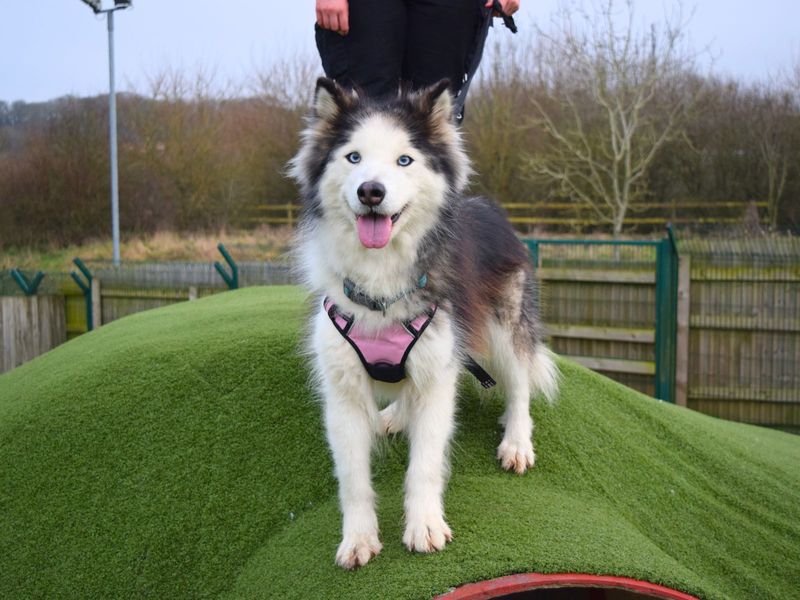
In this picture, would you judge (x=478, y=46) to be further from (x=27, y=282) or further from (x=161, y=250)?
(x=161, y=250)

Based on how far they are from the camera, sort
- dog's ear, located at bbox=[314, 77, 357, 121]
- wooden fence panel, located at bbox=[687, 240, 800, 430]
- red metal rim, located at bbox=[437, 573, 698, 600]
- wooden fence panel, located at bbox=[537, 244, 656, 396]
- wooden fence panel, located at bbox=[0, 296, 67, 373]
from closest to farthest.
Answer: red metal rim, located at bbox=[437, 573, 698, 600] → dog's ear, located at bbox=[314, 77, 357, 121] → wooden fence panel, located at bbox=[687, 240, 800, 430] → wooden fence panel, located at bbox=[537, 244, 656, 396] → wooden fence panel, located at bbox=[0, 296, 67, 373]

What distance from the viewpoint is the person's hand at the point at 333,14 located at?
2.90m

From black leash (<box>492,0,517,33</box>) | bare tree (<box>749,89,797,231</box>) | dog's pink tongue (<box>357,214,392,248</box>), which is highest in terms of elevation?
bare tree (<box>749,89,797,231</box>)

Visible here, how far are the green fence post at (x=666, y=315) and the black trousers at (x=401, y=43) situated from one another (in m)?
5.73

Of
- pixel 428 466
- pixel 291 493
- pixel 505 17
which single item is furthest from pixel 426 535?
pixel 505 17

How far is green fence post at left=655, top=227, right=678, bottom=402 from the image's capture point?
823 centimetres

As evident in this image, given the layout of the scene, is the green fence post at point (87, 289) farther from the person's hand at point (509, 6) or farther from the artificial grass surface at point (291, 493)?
the person's hand at point (509, 6)

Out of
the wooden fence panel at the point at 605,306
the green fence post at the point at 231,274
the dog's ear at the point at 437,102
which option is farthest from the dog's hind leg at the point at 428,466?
the green fence post at the point at 231,274

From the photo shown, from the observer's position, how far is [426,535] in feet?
8.25

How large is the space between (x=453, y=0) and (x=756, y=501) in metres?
3.06

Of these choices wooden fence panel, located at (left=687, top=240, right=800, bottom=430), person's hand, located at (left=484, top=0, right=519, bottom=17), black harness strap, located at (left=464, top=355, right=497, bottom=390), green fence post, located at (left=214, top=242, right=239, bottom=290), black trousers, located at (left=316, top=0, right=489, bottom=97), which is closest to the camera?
black trousers, located at (left=316, top=0, right=489, bottom=97)

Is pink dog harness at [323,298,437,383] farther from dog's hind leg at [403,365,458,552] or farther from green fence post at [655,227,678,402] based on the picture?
green fence post at [655,227,678,402]

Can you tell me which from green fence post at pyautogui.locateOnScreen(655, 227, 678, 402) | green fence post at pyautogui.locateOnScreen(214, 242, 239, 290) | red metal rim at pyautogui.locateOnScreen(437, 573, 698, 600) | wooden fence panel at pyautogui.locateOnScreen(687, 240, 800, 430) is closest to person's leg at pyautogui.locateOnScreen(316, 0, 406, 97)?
red metal rim at pyautogui.locateOnScreen(437, 573, 698, 600)

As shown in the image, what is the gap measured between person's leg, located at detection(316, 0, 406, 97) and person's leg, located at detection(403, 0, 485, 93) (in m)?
0.06
